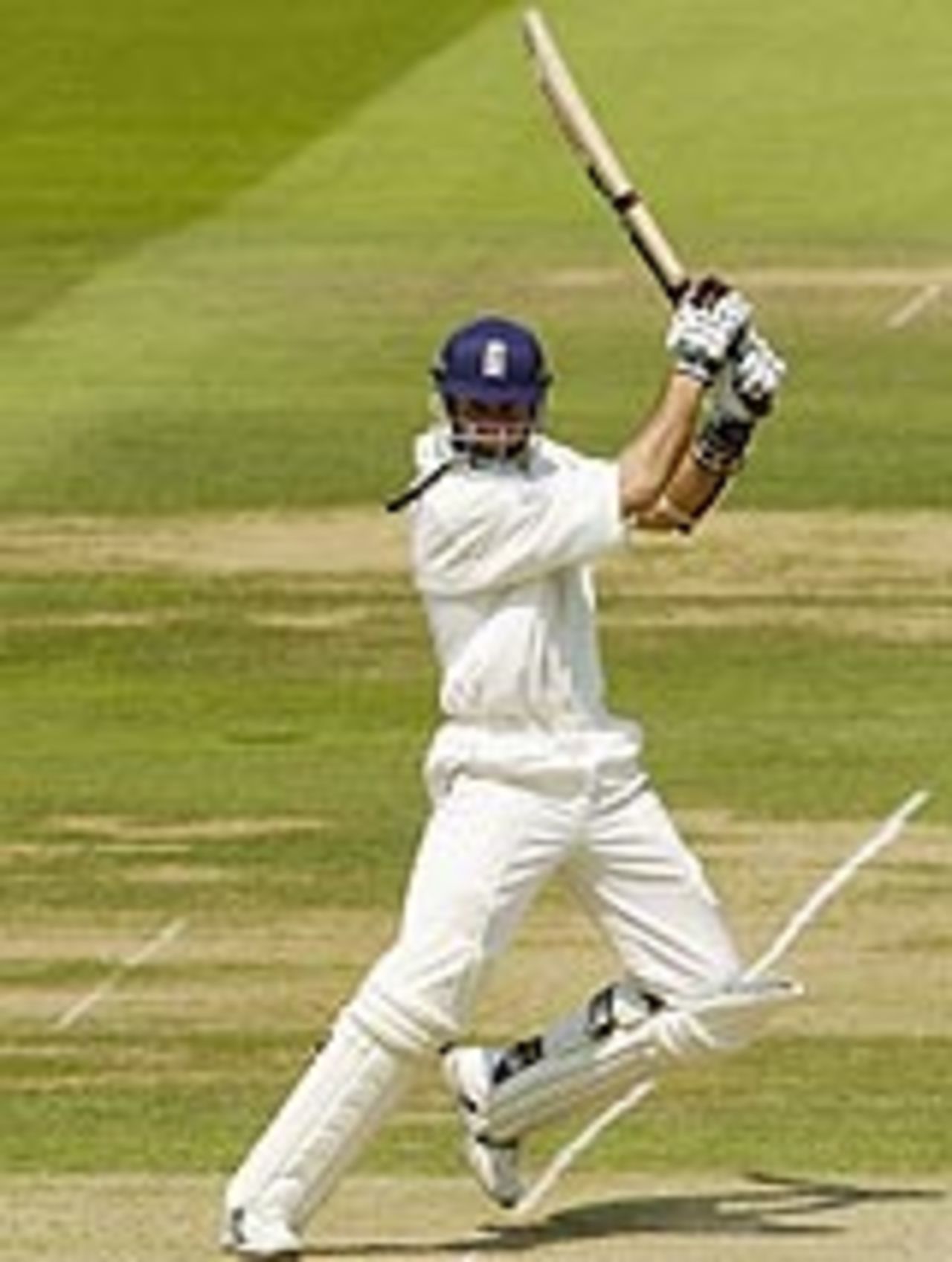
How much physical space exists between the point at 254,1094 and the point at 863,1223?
2831 mm

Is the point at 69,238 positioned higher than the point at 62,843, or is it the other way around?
the point at 69,238

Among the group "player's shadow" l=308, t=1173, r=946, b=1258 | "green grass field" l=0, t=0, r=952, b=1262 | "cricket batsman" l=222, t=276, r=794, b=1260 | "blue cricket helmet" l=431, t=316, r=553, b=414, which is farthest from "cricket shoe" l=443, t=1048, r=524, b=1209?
"blue cricket helmet" l=431, t=316, r=553, b=414

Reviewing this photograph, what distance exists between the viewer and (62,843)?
68.9 ft

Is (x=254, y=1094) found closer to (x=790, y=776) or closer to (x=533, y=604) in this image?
(x=533, y=604)

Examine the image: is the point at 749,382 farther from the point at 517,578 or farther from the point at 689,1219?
the point at 689,1219

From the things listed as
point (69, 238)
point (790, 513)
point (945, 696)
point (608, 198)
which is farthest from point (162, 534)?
point (608, 198)

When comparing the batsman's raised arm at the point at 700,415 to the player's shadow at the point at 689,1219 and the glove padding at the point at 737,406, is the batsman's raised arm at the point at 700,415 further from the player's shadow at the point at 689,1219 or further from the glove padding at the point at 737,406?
the player's shadow at the point at 689,1219

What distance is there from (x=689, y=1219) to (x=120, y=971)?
4.30 meters

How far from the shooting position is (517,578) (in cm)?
1468

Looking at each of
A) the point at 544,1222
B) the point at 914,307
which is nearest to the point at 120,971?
Answer: the point at 544,1222

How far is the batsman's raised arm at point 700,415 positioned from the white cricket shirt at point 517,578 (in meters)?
0.08

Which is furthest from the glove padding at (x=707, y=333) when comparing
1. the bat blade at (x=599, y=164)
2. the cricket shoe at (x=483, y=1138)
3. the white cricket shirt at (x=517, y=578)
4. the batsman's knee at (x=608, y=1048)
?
the cricket shoe at (x=483, y=1138)

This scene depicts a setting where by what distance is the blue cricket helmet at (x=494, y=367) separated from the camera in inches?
578

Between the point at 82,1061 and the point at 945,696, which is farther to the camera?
the point at 945,696
